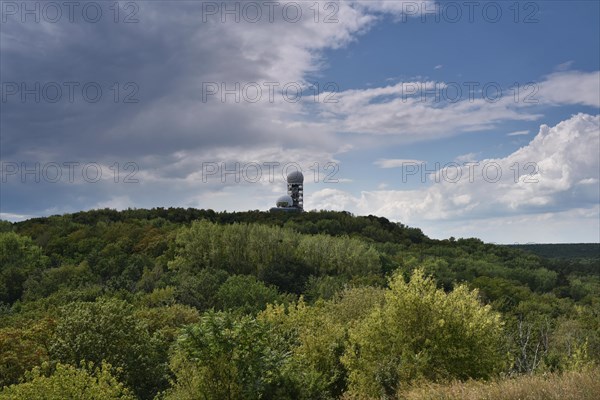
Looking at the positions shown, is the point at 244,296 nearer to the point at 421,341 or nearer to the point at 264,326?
the point at 421,341

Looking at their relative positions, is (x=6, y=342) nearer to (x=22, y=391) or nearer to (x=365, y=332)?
(x=22, y=391)

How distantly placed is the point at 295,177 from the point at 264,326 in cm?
12989

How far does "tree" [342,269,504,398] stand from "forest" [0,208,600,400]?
71 mm

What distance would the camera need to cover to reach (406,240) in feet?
506

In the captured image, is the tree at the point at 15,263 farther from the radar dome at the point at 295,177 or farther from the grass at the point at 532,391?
the grass at the point at 532,391

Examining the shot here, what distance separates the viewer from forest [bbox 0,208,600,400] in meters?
22.5

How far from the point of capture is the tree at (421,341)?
24719mm

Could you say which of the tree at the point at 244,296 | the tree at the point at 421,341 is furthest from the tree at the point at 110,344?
the tree at the point at 244,296

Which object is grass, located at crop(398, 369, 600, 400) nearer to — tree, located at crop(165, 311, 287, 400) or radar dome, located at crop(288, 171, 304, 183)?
tree, located at crop(165, 311, 287, 400)

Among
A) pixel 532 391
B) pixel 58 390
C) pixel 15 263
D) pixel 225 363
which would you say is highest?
pixel 15 263

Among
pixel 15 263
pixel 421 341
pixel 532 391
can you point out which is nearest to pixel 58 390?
pixel 421 341

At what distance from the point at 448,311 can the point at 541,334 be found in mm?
43321

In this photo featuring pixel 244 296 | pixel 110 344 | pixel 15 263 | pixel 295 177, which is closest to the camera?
pixel 110 344

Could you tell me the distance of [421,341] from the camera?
2588 cm
